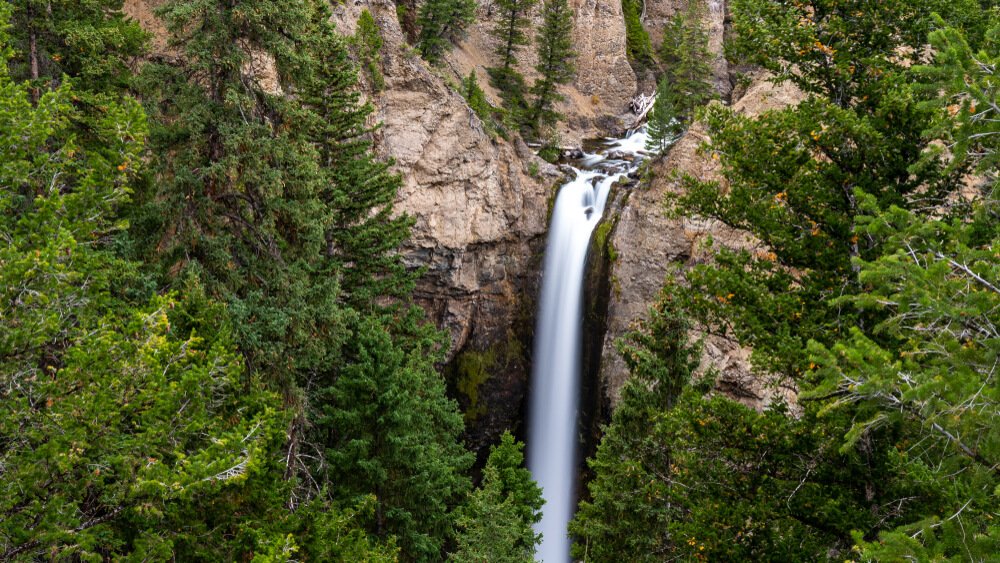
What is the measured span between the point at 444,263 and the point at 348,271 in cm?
990

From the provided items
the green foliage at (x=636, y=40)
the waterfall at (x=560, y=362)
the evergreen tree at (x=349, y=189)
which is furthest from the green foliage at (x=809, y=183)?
the green foliage at (x=636, y=40)

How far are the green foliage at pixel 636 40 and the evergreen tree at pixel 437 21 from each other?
1775 cm

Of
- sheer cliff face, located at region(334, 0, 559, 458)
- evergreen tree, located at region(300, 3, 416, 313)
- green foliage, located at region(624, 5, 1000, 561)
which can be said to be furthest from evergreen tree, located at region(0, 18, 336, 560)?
sheer cliff face, located at region(334, 0, 559, 458)

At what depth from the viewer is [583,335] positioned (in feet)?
83.3

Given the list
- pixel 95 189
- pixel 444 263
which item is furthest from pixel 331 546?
pixel 444 263

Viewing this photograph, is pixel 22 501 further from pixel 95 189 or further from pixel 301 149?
pixel 301 149

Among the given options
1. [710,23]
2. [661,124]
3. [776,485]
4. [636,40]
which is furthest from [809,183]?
[710,23]

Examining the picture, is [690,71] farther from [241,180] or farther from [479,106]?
[241,180]

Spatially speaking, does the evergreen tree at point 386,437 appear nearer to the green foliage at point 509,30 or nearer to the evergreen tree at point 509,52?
the evergreen tree at point 509,52

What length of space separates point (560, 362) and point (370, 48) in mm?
13782

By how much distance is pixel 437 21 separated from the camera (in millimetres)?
31500

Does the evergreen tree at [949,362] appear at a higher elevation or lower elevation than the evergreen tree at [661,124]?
higher

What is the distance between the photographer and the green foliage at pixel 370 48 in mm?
23734

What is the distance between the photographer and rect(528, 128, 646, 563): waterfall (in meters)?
24.0
